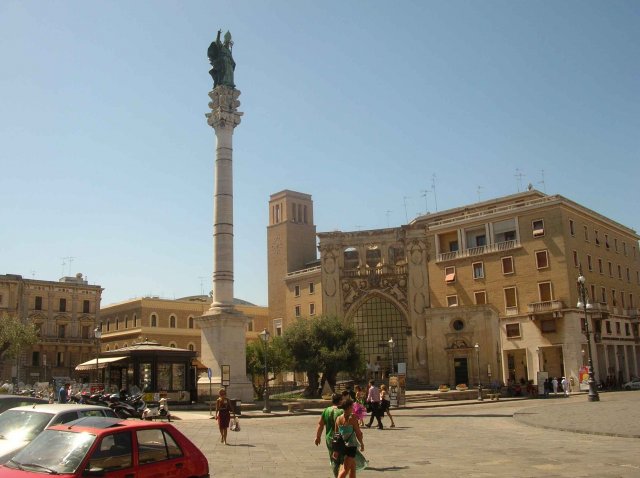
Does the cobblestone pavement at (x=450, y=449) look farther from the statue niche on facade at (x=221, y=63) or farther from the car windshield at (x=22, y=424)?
the statue niche on facade at (x=221, y=63)

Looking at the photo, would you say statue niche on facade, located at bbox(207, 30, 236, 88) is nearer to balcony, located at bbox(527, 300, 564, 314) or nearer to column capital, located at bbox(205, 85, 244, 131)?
column capital, located at bbox(205, 85, 244, 131)

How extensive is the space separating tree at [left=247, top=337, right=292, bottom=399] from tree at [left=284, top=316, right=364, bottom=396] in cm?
113

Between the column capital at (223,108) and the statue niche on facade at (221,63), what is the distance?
1.69 feet

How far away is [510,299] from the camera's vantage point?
52.3 m

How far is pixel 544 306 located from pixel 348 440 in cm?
4334

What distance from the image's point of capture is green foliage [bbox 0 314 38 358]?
50750 millimetres

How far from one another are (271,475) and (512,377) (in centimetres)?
4429

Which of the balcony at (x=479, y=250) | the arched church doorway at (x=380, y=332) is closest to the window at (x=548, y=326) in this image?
the balcony at (x=479, y=250)

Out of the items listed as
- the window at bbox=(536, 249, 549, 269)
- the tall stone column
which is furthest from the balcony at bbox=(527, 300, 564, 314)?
the tall stone column

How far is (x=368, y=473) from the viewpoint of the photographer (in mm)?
11750

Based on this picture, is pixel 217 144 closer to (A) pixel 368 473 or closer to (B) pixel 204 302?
(A) pixel 368 473

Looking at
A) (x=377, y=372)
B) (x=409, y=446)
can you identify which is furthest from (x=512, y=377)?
(x=409, y=446)

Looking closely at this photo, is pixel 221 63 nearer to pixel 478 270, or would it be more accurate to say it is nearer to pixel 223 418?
pixel 223 418

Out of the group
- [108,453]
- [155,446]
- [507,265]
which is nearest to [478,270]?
[507,265]
